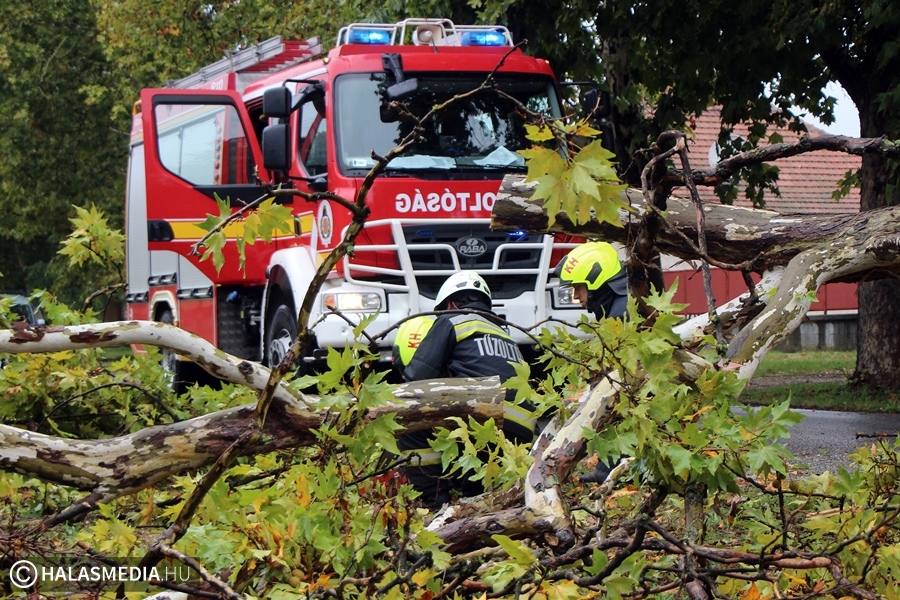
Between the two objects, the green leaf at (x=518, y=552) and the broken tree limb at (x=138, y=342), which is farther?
the broken tree limb at (x=138, y=342)

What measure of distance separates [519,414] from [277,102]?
5133mm

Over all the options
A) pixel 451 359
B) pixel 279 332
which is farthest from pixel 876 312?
pixel 451 359

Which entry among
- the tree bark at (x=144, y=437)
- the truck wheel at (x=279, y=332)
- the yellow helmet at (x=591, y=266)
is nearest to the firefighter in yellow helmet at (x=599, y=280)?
the yellow helmet at (x=591, y=266)

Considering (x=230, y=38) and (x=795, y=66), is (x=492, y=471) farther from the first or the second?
(x=230, y=38)

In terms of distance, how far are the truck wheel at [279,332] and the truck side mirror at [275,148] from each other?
120 centimetres

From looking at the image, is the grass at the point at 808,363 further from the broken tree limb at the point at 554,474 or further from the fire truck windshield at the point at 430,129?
the broken tree limb at the point at 554,474

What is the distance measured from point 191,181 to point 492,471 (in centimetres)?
727

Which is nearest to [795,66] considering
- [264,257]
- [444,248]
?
[444,248]

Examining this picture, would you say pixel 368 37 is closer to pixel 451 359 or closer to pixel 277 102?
pixel 277 102

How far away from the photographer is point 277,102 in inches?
350

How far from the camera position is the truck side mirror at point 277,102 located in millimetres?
8898

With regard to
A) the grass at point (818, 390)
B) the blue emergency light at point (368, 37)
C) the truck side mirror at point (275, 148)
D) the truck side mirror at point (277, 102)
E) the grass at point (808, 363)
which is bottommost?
the grass at point (808, 363)

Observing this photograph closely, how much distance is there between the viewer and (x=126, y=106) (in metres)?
24.6

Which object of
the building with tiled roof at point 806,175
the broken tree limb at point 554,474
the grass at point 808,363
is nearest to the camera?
the broken tree limb at point 554,474
